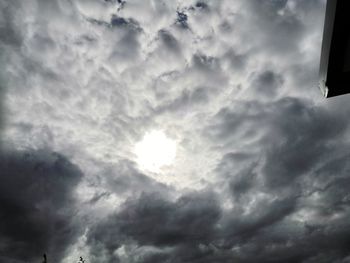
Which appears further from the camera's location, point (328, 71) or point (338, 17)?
point (328, 71)

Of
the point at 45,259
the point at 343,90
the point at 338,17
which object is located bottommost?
the point at 343,90

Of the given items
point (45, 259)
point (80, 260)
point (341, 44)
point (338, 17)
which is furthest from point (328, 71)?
point (80, 260)

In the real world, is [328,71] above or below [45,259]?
below

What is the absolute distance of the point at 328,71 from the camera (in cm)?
270

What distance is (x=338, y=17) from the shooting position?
2.39 m

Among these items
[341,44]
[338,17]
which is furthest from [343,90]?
[338,17]

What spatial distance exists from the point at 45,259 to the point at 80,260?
14.1m

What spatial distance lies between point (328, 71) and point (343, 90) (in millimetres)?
335

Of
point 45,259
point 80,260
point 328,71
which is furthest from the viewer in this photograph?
point 80,260

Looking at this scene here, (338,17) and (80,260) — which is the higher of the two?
(80,260)

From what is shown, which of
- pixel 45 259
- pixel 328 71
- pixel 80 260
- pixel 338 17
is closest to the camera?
pixel 338 17

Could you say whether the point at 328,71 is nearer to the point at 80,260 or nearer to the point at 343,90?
the point at 343,90

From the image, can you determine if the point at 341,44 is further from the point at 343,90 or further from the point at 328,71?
the point at 343,90

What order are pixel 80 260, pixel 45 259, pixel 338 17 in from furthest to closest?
pixel 80 260 < pixel 45 259 < pixel 338 17
